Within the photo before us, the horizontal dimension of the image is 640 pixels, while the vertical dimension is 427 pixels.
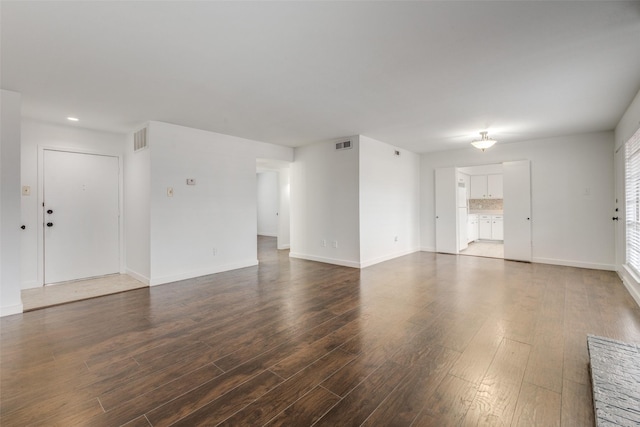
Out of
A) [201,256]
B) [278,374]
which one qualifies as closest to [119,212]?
[201,256]

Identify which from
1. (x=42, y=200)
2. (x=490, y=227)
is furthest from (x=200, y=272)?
(x=490, y=227)

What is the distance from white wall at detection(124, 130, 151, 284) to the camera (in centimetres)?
463

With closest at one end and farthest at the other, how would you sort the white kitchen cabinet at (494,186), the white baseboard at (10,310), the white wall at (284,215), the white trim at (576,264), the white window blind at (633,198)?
1. the white baseboard at (10,310)
2. the white window blind at (633,198)
3. the white trim at (576,264)
4. the white wall at (284,215)
5. the white kitchen cabinet at (494,186)

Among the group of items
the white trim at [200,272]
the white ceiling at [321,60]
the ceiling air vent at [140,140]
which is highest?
the white ceiling at [321,60]

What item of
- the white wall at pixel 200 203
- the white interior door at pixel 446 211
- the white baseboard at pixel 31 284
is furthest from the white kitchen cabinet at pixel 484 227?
the white baseboard at pixel 31 284

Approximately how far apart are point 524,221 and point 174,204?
7132mm

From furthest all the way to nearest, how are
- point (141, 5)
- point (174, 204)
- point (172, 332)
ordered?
point (174, 204)
point (172, 332)
point (141, 5)

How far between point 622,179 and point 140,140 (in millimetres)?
8030

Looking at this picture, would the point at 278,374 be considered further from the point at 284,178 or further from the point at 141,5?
the point at 284,178

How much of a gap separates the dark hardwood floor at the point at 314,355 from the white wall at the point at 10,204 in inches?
13.5

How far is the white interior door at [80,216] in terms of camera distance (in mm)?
4672

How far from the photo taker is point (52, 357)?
2418 mm

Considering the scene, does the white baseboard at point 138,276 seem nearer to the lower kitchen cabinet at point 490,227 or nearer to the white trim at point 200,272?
the white trim at point 200,272

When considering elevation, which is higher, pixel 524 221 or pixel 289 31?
pixel 289 31
